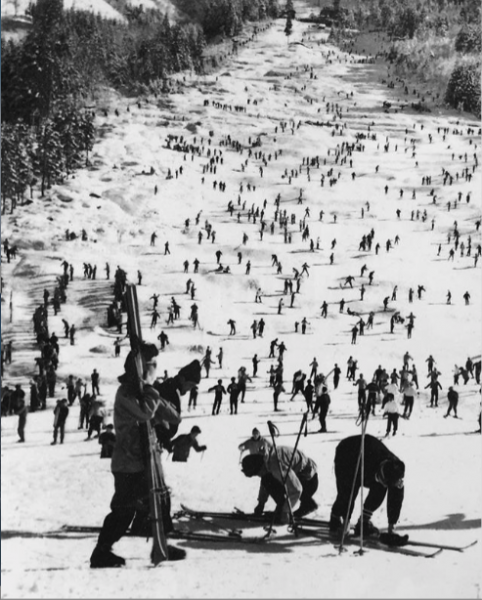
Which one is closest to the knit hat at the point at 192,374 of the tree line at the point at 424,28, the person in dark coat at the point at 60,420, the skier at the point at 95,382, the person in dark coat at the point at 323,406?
the person in dark coat at the point at 60,420

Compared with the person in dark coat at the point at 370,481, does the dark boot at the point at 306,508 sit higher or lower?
lower

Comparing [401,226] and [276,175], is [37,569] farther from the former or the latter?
[276,175]

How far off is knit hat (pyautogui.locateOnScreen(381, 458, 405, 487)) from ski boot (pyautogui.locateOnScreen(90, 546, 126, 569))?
2024 mm

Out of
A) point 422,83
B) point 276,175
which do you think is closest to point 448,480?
point 276,175

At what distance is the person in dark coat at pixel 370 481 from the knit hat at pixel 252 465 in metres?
0.60

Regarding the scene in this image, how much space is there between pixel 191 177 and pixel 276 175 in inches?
301

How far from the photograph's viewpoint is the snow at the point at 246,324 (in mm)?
4316

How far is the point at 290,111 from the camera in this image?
188 feet

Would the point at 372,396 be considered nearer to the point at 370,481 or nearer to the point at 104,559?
the point at 370,481

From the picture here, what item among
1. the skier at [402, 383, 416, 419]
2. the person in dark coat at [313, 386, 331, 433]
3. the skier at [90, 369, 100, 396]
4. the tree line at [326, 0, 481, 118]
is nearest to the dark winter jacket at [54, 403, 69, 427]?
the skier at [90, 369, 100, 396]

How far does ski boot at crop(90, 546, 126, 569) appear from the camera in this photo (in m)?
4.18

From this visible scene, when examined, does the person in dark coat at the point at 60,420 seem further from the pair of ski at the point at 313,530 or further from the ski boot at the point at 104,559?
the ski boot at the point at 104,559

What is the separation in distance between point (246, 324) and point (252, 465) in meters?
16.5

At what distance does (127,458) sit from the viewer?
4.21 metres
